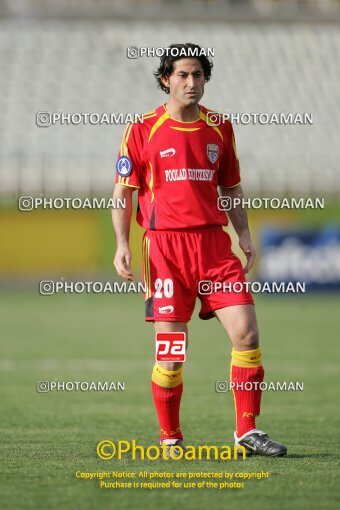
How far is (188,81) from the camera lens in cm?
547

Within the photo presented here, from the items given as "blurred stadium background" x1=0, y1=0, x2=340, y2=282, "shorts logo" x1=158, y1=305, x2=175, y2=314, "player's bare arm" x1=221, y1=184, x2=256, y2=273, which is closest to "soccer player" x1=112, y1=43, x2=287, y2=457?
"shorts logo" x1=158, y1=305, x2=175, y2=314

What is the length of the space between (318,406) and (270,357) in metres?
3.55

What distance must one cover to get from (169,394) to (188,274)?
61cm

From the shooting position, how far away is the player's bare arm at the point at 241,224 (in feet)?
19.0

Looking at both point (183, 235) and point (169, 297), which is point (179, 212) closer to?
point (183, 235)

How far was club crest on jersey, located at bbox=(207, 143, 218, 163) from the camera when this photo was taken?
556 cm

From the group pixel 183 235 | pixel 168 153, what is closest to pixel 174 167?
pixel 168 153

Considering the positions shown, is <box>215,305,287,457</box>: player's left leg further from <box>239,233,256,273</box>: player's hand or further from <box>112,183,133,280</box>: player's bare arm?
<box>112,183,133,280</box>: player's bare arm

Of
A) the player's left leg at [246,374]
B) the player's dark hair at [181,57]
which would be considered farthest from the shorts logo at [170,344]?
the player's dark hair at [181,57]

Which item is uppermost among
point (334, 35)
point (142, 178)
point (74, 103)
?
point (334, 35)

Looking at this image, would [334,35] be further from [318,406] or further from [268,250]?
[318,406]

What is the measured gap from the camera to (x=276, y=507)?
166 inches

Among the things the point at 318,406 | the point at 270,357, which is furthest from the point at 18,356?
the point at 318,406

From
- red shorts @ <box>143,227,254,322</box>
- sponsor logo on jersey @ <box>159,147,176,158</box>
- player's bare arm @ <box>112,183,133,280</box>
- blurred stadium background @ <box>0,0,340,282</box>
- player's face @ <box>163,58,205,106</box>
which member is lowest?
red shorts @ <box>143,227,254,322</box>
